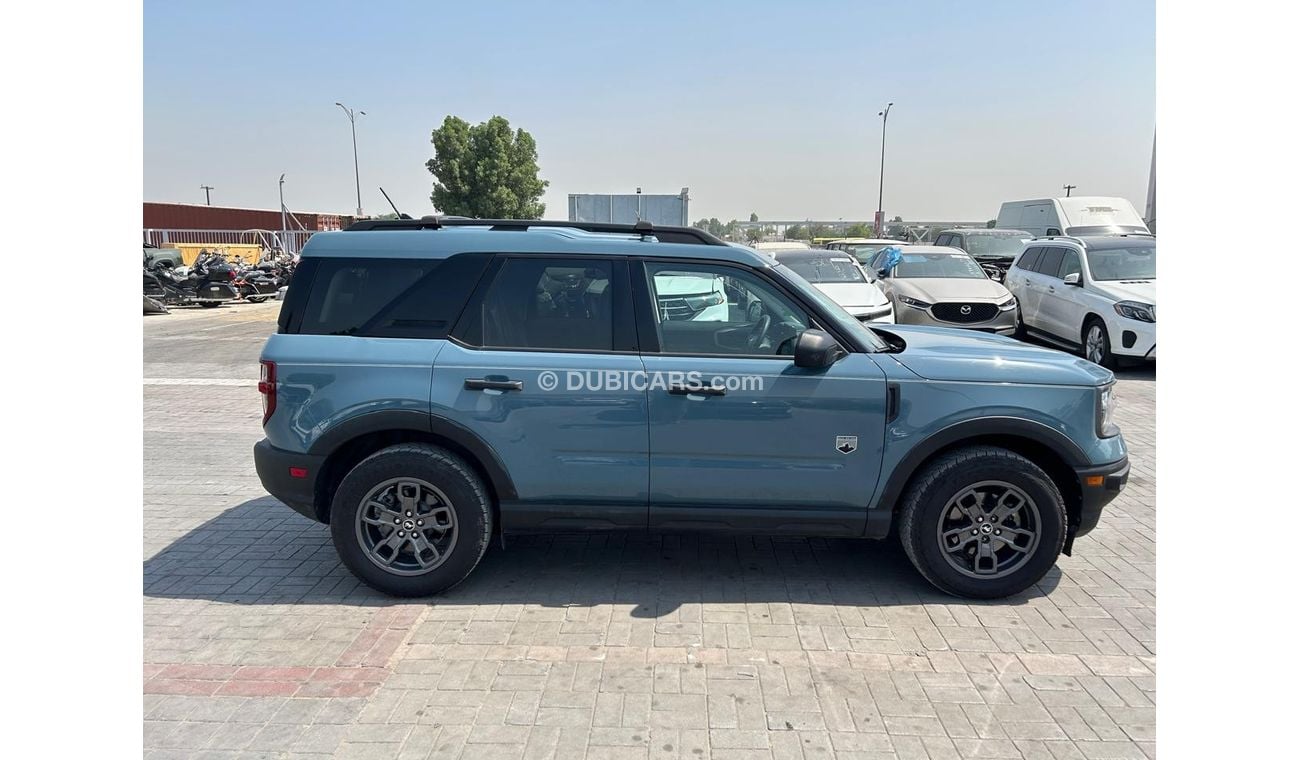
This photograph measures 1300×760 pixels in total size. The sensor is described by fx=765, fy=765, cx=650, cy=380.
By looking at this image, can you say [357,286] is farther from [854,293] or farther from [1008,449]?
[854,293]

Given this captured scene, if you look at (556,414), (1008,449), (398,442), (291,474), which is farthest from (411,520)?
(1008,449)

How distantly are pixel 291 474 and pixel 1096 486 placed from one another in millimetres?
4155

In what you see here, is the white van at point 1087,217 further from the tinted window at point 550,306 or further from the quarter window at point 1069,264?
the tinted window at point 550,306

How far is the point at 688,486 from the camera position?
3920 mm

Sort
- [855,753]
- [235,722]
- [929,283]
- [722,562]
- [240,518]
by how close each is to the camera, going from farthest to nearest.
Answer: [929,283] < [240,518] < [722,562] < [235,722] < [855,753]

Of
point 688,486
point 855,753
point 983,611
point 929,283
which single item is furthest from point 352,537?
point 929,283

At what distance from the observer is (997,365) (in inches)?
153

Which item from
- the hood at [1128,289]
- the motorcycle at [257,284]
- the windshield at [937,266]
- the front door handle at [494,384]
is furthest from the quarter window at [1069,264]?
the motorcycle at [257,284]

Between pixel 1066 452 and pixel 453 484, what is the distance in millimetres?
3105

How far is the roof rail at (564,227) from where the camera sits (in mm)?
4316

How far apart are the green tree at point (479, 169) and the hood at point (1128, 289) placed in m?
41.0

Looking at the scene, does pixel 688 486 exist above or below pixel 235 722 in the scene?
above

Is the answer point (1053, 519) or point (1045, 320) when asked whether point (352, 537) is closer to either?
point (1053, 519)

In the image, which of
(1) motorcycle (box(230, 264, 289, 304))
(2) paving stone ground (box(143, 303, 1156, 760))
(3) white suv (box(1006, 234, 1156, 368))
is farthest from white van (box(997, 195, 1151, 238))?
(1) motorcycle (box(230, 264, 289, 304))
